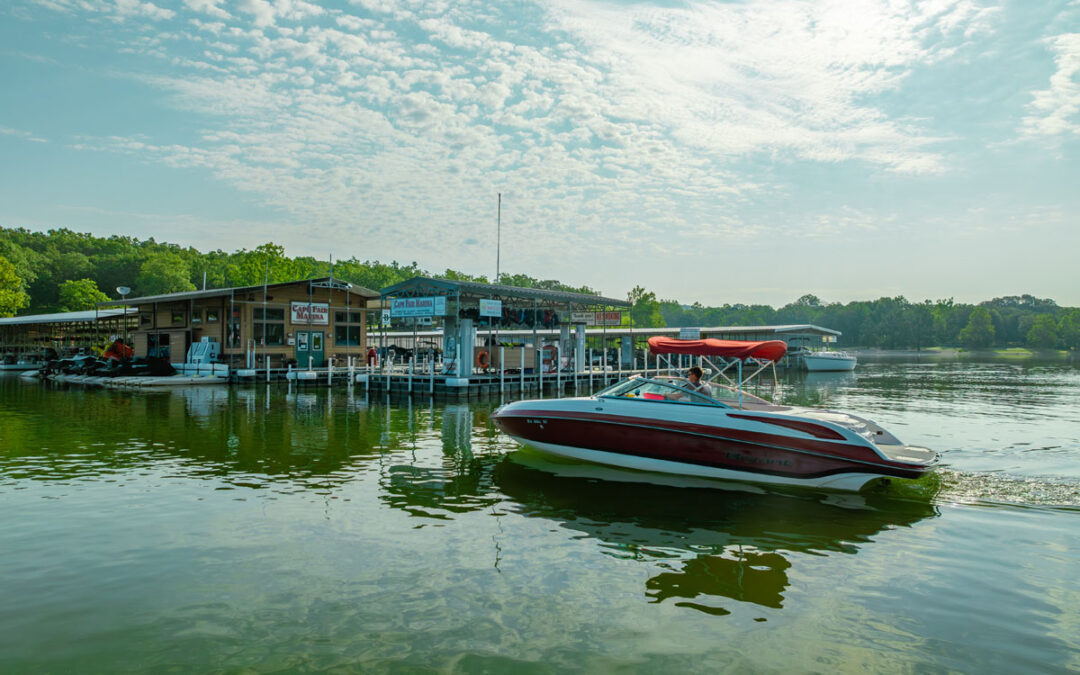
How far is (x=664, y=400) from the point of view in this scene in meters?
11.1

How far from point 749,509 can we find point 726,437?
1.46 meters

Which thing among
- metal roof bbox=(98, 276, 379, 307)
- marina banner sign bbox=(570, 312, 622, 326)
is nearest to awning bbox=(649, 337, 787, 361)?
marina banner sign bbox=(570, 312, 622, 326)

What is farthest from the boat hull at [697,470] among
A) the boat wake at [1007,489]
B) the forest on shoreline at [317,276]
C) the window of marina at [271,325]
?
the forest on shoreline at [317,276]

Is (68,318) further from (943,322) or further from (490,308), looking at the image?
(943,322)

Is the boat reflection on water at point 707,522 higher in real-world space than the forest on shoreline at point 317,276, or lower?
lower

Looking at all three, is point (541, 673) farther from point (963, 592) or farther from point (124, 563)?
point (124, 563)

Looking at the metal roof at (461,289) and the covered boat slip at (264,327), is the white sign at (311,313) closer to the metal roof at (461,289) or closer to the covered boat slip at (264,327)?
the covered boat slip at (264,327)

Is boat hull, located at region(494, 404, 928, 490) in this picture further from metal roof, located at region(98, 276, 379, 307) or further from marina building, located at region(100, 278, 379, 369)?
metal roof, located at region(98, 276, 379, 307)

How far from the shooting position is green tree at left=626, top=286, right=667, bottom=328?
396 ft

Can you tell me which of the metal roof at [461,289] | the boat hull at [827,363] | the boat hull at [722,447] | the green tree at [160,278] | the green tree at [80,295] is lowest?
the boat hull at [827,363]

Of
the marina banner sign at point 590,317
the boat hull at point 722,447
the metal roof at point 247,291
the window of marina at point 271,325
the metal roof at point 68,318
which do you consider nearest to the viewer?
the boat hull at point 722,447

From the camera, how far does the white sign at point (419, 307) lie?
27234mm

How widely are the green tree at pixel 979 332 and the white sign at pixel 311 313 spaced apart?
479ft

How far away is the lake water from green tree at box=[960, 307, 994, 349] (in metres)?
149
